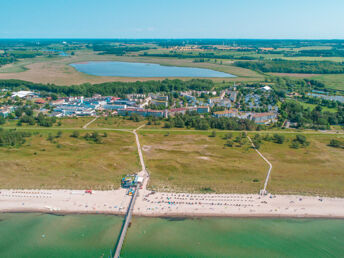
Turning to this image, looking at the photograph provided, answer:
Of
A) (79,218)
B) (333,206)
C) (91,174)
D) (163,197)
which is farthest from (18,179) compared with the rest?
(333,206)

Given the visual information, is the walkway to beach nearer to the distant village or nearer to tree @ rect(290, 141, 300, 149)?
tree @ rect(290, 141, 300, 149)

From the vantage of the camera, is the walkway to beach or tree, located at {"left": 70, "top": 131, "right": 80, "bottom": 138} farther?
tree, located at {"left": 70, "top": 131, "right": 80, "bottom": 138}

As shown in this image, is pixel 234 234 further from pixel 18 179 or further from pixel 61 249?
pixel 18 179

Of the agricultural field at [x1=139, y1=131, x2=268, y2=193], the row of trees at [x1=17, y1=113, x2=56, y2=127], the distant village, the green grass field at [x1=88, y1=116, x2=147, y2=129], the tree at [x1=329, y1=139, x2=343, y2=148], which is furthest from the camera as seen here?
the distant village

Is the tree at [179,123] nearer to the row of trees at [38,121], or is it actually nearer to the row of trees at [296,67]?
the row of trees at [38,121]

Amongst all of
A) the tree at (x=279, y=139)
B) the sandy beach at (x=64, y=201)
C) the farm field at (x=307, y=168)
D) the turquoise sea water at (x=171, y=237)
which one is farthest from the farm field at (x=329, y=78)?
the sandy beach at (x=64, y=201)

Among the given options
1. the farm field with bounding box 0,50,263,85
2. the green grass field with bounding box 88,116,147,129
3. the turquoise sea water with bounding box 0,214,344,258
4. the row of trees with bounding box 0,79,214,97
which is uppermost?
the farm field with bounding box 0,50,263,85

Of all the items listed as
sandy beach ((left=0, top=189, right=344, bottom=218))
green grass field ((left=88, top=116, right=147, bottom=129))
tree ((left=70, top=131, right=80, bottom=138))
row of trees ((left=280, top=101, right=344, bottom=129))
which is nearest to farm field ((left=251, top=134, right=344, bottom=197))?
sandy beach ((left=0, top=189, right=344, bottom=218))
